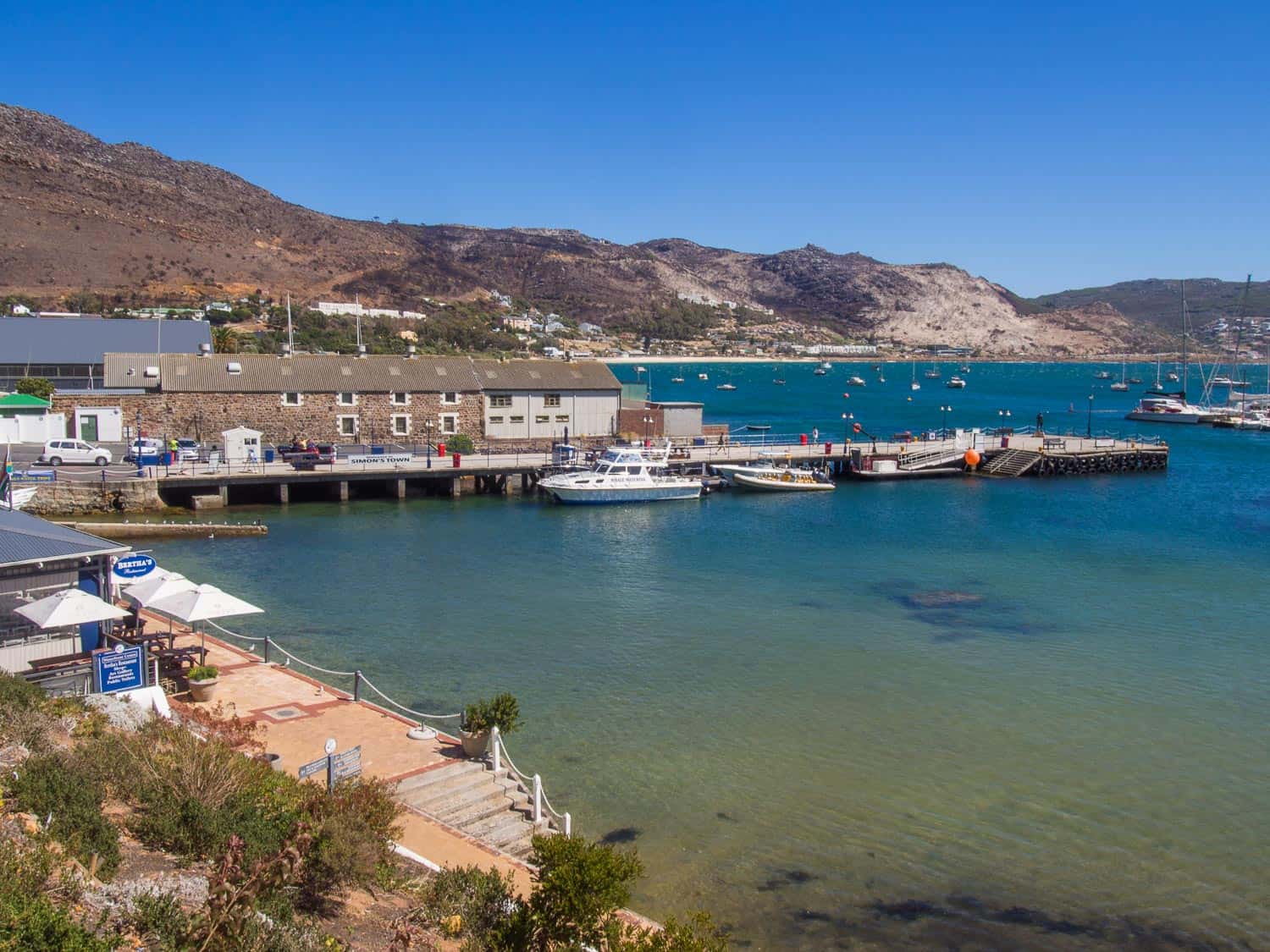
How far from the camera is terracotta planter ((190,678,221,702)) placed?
1819cm

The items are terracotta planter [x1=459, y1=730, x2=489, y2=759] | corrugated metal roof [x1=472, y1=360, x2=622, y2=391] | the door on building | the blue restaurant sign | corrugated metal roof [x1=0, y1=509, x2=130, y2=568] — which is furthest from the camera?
corrugated metal roof [x1=472, y1=360, x2=622, y2=391]

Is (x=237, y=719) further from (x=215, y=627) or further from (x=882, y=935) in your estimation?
(x=882, y=935)

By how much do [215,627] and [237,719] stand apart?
7.65 meters

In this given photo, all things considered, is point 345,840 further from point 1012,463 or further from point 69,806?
point 1012,463

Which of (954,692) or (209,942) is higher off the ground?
(209,942)

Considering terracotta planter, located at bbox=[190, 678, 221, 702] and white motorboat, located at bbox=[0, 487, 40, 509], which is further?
Result: white motorboat, located at bbox=[0, 487, 40, 509]

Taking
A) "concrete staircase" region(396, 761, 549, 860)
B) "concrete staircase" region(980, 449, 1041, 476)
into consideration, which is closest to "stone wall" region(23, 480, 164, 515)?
"concrete staircase" region(396, 761, 549, 860)

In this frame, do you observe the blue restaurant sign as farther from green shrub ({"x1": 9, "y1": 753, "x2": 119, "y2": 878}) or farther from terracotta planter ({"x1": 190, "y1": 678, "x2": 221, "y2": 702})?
green shrub ({"x1": 9, "y1": 753, "x2": 119, "y2": 878})

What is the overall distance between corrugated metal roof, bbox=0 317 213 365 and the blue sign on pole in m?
39.8

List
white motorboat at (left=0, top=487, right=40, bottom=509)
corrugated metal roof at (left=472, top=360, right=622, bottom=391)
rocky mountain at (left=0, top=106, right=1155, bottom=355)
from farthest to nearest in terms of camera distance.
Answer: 1. rocky mountain at (left=0, top=106, right=1155, bottom=355)
2. corrugated metal roof at (left=472, top=360, right=622, bottom=391)
3. white motorboat at (left=0, top=487, right=40, bottom=509)

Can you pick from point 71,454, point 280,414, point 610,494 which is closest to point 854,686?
point 610,494

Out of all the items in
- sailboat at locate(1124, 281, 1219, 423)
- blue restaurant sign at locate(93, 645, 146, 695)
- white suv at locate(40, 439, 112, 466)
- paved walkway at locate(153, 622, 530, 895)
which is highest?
sailboat at locate(1124, 281, 1219, 423)

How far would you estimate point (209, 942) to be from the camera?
8039 millimetres

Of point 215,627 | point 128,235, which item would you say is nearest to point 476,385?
point 215,627
